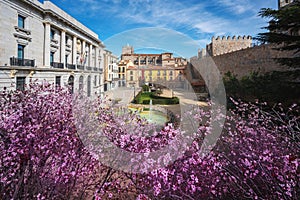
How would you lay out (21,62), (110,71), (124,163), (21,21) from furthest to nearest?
(110,71)
(21,21)
(21,62)
(124,163)

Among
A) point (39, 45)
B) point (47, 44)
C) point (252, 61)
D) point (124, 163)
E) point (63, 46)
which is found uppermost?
point (63, 46)

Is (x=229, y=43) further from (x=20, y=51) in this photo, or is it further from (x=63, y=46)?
(x=20, y=51)

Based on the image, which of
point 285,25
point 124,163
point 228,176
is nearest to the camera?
point 228,176

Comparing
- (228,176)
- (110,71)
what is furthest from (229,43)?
(228,176)

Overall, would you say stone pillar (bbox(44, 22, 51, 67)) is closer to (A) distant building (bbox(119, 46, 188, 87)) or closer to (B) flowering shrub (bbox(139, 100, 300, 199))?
(A) distant building (bbox(119, 46, 188, 87))

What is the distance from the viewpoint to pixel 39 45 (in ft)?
43.0

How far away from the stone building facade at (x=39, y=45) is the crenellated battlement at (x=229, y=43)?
1489cm

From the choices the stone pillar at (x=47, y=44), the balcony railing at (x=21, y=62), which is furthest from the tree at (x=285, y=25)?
the stone pillar at (x=47, y=44)

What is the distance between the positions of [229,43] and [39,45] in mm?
19473

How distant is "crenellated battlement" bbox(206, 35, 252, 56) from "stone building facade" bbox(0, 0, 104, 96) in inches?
586

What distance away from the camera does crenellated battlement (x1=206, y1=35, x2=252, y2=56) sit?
21281mm

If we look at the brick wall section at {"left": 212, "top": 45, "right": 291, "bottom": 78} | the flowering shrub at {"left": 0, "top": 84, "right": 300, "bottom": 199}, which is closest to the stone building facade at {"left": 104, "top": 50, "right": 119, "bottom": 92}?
the brick wall section at {"left": 212, "top": 45, "right": 291, "bottom": 78}

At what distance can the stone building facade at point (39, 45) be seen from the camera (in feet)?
33.1

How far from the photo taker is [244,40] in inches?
835
